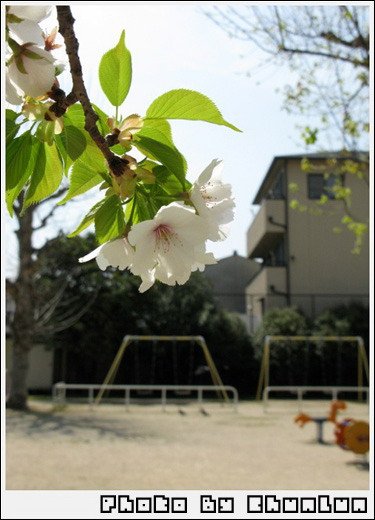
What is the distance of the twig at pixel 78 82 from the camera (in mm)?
471

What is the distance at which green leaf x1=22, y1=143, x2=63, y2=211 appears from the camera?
56 centimetres

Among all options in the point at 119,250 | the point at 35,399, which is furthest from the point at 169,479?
the point at 35,399

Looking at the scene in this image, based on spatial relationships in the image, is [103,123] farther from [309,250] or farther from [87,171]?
[309,250]

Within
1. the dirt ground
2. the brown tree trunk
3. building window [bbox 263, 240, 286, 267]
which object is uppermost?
building window [bbox 263, 240, 286, 267]

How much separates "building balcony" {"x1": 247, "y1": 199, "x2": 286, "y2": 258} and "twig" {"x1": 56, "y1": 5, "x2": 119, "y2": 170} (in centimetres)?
1720

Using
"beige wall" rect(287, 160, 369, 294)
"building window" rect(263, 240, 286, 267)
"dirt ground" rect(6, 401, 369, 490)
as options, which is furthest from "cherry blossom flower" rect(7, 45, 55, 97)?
"building window" rect(263, 240, 286, 267)

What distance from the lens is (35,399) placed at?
14328 mm

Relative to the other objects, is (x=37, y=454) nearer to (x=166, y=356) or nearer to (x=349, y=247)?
(x=166, y=356)

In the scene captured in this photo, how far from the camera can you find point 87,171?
21.1 inches

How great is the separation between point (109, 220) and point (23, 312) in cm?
1240

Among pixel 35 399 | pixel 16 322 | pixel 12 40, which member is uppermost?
pixel 12 40

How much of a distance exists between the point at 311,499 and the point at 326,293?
15.4 m

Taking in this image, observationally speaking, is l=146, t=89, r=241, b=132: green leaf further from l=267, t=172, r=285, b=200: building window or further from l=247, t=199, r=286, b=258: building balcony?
l=267, t=172, r=285, b=200: building window

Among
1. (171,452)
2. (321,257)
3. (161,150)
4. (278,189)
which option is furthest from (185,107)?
(278,189)
